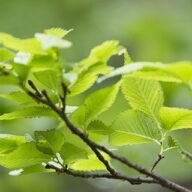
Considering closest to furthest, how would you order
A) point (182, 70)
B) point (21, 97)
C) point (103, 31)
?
point (182, 70)
point (21, 97)
point (103, 31)

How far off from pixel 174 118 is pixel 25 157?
0.71 ft

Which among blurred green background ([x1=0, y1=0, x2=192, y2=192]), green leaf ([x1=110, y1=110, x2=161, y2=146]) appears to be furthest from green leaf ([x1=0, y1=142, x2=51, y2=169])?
blurred green background ([x1=0, y1=0, x2=192, y2=192])

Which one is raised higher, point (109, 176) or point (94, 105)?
point (94, 105)

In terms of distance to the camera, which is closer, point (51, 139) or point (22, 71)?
point (22, 71)

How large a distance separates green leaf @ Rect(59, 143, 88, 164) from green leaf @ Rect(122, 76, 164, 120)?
0.10 m

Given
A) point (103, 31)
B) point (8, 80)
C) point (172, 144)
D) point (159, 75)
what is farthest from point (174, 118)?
point (103, 31)

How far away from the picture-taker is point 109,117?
7.68ft

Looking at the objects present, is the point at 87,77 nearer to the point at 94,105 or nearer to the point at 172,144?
the point at 94,105

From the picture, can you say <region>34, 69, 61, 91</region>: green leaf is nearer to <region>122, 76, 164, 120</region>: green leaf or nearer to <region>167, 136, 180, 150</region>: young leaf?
<region>122, 76, 164, 120</region>: green leaf

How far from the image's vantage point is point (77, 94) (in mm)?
844

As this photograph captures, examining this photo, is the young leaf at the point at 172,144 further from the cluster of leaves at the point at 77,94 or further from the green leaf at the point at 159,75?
the green leaf at the point at 159,75

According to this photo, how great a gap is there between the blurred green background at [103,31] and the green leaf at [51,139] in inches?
68.4

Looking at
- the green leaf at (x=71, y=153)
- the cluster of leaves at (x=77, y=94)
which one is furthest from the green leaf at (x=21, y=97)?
the green leaf at (x=71, y=153)

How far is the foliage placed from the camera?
0.75 m
